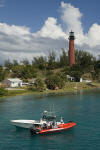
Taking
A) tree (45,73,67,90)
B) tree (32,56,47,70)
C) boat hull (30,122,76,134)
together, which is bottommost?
boat hull (30,122,76,134)

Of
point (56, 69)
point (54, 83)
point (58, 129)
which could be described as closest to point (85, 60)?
point (56, 69)

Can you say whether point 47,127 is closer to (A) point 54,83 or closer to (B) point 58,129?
(B) point 58,129

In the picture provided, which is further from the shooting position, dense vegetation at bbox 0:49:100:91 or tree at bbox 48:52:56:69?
tree at bbox 48:52:56:69

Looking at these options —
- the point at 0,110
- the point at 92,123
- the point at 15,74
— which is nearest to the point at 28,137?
the point at 92,123

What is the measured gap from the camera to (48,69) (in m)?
187

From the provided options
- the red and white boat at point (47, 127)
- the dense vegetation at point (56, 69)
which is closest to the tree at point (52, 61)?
the dense vegetation at point (56, 69)

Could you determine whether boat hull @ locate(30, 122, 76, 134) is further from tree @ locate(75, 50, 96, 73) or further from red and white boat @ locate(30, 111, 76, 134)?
tree @ locate(75, 50, 96, 73)

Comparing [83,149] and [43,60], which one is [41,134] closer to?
[83,149]

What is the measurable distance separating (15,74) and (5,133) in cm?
12713

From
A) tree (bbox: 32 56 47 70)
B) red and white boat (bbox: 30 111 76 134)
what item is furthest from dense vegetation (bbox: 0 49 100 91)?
red and white boat (bbox: 30 111 76 134)

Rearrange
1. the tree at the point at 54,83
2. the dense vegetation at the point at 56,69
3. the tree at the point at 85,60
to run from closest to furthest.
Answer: the tree at the point at 54,83, the dense vegetation at the point at 56,69, the tree at the point at 85,60

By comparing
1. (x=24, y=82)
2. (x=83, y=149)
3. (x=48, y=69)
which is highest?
(x=48, y=69)

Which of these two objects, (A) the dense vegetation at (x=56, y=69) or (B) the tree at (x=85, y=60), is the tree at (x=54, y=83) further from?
(B) the tree at (x=85, y=60)

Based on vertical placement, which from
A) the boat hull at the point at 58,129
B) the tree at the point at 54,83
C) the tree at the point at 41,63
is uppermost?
the tree at the point at 41,63
